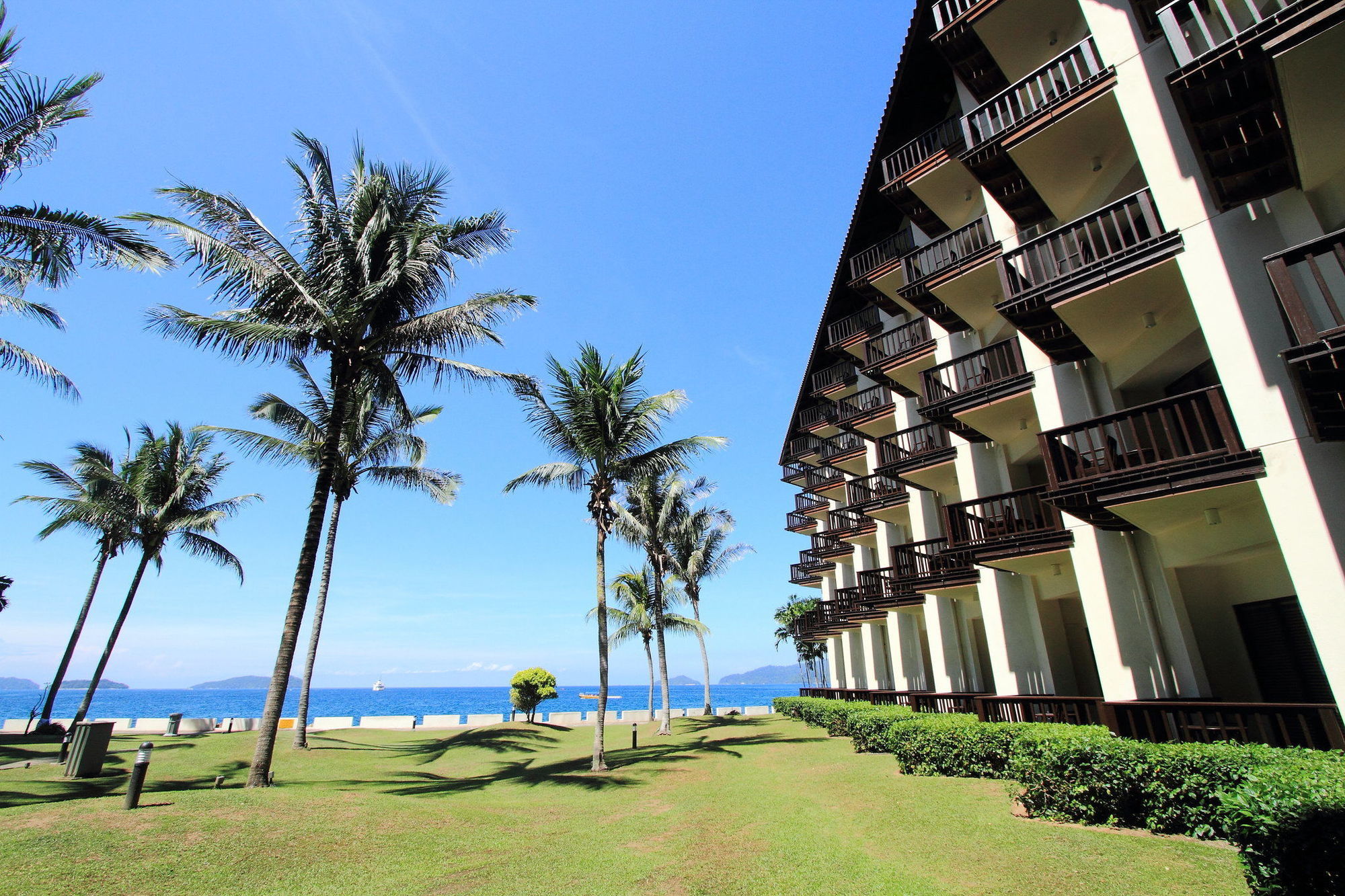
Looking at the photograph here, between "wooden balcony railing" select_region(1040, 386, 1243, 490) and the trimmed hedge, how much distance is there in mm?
3674

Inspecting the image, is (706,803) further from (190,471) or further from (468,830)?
(190,471)

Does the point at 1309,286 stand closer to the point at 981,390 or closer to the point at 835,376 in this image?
the point at 981,390

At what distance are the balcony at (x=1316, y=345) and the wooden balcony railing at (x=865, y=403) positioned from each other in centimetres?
1427

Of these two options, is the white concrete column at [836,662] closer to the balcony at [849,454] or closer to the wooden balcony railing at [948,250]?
the balcony at [849,454]

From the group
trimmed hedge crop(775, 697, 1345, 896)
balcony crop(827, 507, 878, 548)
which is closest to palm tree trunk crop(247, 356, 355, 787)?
trimmed hedge crop(775, 697, 1345, 896)

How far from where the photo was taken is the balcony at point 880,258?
2016 centimetres

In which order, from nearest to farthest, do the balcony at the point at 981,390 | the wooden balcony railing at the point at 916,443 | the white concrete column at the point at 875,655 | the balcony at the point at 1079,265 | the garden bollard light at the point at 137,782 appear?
1. the garden bollard light at the point at 137,782
2. the balcony at the point at 1079,265
3. the balcony at the point at 981,390
4. the wooden balcony railing at the point at 916,443
5. the white concrete column at the point at 875,655

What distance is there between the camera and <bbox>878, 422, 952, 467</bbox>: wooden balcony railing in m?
17.5

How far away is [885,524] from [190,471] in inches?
1129

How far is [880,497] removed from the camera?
22219 mm

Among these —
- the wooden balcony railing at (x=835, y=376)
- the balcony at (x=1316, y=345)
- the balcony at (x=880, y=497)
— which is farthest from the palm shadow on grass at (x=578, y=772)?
the wooden balcony railing at (x=835, y=376)

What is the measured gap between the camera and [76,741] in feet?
43.2

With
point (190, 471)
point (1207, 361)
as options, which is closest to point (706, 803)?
point (1207, 361)

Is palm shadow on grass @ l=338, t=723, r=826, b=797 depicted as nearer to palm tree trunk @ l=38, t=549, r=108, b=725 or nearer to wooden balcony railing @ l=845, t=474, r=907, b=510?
wooden balcony railing @ l=845, t=474, r=907, b=510
